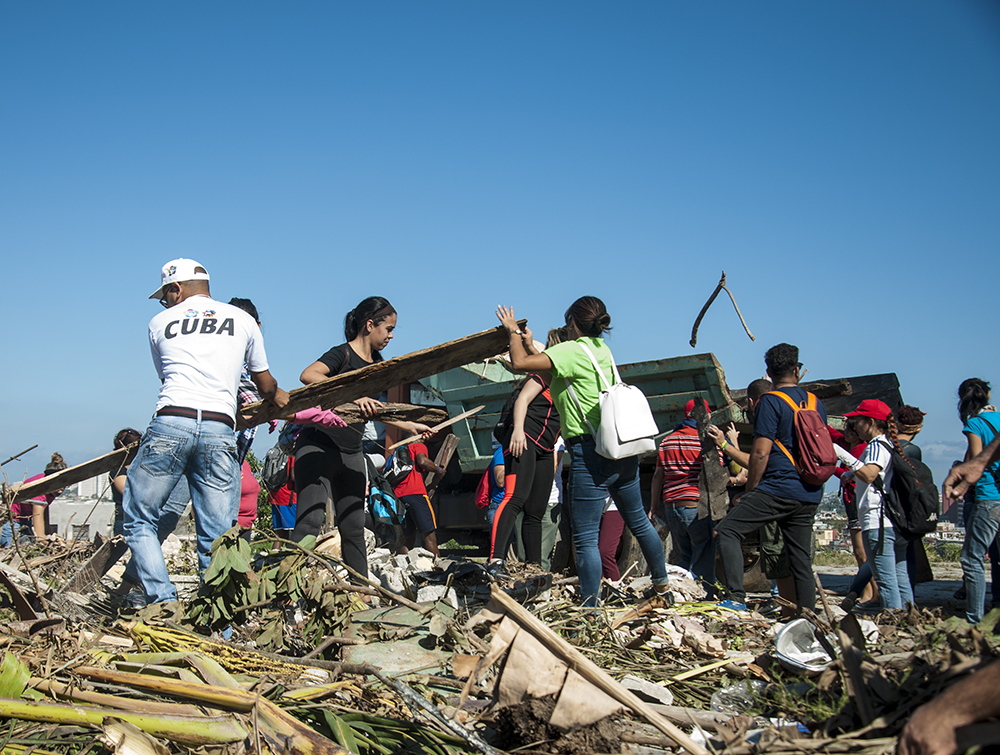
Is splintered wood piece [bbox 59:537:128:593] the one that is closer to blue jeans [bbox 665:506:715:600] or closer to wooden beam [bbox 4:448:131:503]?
wooden beam [bbox 4:448:131:503]

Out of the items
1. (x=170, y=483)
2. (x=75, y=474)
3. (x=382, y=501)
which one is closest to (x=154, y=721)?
(x=170, y=483)

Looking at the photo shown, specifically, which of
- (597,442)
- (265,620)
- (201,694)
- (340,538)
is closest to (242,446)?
(340,538)

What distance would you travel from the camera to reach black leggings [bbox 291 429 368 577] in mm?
4336

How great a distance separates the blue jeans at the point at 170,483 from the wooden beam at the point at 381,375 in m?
0.65

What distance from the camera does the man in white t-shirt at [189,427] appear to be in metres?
3.56

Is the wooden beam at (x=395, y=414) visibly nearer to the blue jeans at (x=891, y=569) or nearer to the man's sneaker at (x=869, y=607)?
the blue jeans at (x=891, y=569)

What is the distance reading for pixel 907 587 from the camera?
15.5ft

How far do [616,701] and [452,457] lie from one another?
651cm

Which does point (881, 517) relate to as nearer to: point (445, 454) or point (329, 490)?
point (329, 490)

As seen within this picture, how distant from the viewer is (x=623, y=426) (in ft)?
12.7

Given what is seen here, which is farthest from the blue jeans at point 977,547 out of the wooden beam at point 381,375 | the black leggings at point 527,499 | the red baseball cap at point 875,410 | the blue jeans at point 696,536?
the wooden beam at point 381,375

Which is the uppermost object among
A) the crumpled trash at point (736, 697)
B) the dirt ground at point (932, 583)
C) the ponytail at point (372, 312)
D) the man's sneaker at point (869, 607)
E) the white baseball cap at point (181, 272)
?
the white baseball cap at point (181, 272)

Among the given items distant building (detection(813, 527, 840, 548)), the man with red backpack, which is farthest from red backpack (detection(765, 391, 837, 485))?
distant building (detection(813, 527, 840, 548))

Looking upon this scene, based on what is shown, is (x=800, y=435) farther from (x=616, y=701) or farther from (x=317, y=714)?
(x=317, y=714)
